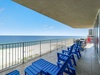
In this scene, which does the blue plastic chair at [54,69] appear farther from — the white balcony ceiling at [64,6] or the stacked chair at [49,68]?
the white balcony ceiling at [64,6]

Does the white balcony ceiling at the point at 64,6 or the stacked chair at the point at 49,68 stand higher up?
the white balcony ceiling at the point at 64,6

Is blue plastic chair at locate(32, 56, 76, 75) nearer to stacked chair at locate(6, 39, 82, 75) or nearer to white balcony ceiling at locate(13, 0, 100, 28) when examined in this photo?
stacked chair at locate(6, 39, 82, 75)

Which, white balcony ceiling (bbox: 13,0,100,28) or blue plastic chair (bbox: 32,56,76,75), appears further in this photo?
white balcony ceiling (bbox: 13,0,100,28)

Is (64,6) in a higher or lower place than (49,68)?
higher

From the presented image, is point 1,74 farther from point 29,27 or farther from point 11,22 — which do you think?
point 29,27

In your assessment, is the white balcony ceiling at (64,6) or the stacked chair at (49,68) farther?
the white balcony ceiling at (64,6)

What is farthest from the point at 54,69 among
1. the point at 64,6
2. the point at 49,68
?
the point at 64,6

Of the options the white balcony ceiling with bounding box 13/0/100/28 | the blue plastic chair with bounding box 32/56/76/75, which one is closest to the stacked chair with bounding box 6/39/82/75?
the blue plastic chair with bounding box 32/56/76/75

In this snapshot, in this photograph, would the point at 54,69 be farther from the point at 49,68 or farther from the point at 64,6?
the point at 64,6

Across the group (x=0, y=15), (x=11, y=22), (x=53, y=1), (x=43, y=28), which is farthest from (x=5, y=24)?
(x=53, y=1)

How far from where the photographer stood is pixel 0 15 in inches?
1105

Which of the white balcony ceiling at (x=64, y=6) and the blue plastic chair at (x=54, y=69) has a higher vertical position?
the white balcony ceiling at (x=64, y=6)

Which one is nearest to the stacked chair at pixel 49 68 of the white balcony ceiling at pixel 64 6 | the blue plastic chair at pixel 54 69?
the blue plastic chair at pixel 54 69

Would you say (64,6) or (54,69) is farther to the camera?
(64,6)
